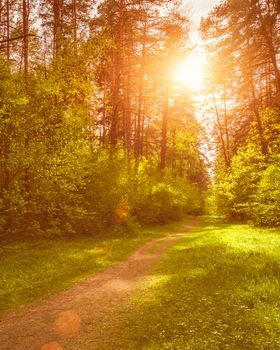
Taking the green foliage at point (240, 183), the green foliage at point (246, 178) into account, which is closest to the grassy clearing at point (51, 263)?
the green foliage at point (246, 178)

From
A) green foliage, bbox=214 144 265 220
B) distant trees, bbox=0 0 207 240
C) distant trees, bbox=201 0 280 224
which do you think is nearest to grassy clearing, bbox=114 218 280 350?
distant trees, bbox=0 0 207 240

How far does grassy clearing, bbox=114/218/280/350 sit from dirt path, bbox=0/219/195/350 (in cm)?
40

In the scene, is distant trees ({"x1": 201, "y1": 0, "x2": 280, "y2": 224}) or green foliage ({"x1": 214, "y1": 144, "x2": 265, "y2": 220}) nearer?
distant trees ({"x1": 201, "y1": 0, "x2": 280, "y2": 224})

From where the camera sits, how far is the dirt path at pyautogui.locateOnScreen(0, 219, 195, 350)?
6.46m

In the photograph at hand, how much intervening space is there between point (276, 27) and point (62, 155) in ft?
63.6

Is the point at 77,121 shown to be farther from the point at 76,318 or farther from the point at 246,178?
the point at 246,178

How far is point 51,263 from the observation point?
1284 centimetres

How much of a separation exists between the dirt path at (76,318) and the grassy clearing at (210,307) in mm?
397

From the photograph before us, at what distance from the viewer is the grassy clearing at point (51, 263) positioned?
32.0 feet

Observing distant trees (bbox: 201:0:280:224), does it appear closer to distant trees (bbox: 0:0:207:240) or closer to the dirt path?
distant trees (bbox: 0:0:207:240)

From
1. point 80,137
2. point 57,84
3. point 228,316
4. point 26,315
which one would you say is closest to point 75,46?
point 57,84

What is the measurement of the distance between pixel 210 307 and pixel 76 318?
2874 millimetres

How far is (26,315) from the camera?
26.3 feet

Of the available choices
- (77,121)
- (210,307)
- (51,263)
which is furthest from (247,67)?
(210,307)
